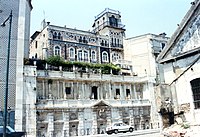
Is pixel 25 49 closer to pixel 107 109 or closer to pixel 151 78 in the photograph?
pixel 107 109

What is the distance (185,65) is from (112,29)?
37621mm

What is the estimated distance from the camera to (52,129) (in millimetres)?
31359

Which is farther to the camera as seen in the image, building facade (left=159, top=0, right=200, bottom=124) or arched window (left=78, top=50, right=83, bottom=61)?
arched window (left=78, top=50, right=83, bottom=61)

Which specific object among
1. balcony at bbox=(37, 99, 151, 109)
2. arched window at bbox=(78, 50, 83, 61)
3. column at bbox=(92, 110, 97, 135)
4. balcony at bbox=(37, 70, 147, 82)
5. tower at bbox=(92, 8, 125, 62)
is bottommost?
column at bbox=(92, 110, 97, 135)

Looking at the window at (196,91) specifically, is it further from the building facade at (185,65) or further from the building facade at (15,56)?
the building facade at (15,56)

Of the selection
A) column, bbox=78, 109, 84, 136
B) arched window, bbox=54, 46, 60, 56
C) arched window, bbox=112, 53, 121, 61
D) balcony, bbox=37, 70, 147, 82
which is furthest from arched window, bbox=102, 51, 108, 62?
column, bbox=78, 109, 84, 136

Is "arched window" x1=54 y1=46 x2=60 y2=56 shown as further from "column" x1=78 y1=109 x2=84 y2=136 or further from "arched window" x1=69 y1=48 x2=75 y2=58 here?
"column" x1=78 y1=109 x2=84 y2=136

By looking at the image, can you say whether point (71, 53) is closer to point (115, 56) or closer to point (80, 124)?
point (115, 56)

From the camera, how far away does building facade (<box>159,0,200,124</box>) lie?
1444cm

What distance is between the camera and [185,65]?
15.5 m

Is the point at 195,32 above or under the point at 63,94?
above

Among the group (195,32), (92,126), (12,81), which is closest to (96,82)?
(92,126)

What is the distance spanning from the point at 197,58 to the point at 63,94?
23464 mm

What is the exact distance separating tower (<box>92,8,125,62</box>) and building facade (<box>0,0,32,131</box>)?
1976 centimetres
